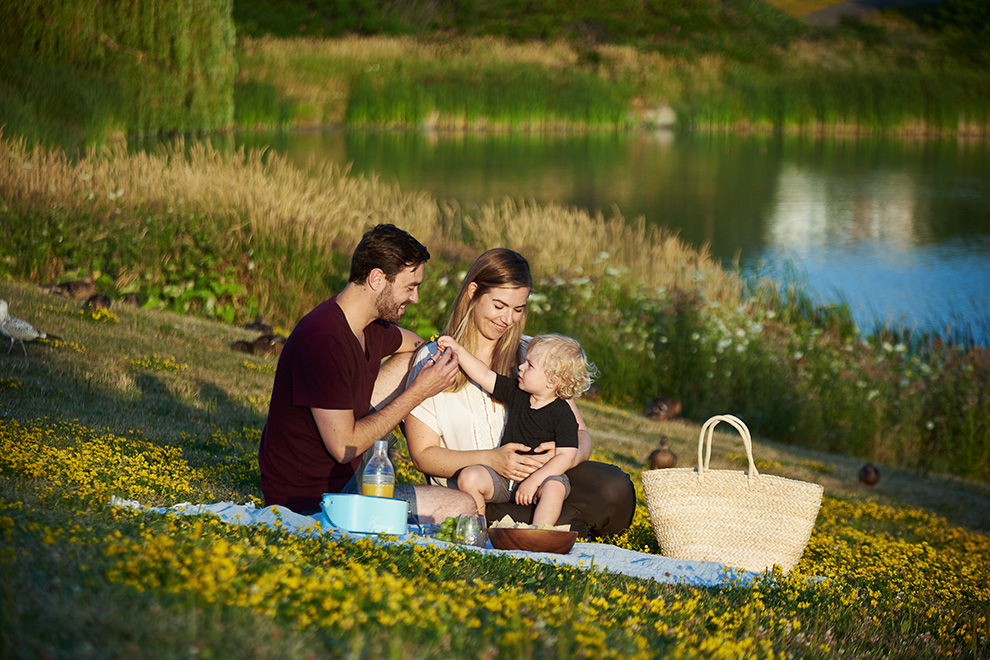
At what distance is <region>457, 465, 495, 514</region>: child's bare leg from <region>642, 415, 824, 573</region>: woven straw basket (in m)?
0.87

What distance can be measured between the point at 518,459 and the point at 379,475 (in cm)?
88

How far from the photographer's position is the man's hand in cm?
488

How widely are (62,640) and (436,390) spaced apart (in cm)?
249

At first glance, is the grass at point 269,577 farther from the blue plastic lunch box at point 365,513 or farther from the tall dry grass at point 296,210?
the tall dry grass at point 296,210

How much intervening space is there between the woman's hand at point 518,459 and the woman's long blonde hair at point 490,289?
454mm

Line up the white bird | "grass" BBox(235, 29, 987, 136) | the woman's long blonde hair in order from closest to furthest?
the woman's long blonde hair → the white bird → "grass" BBox(235, 29, 987, 136)

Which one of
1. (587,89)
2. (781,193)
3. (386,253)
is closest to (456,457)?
(386,253)

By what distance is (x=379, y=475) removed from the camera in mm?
4695

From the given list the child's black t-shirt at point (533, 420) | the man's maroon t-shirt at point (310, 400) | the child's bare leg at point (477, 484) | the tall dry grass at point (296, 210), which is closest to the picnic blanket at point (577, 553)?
the man's maroon t-shirt at point (310, 400)

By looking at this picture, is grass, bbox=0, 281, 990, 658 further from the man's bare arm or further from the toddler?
the toddler

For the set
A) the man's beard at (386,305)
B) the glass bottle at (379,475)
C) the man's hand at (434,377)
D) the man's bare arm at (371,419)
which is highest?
the man's beard at (386,305)

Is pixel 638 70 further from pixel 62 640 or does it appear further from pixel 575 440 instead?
pixel 62 640

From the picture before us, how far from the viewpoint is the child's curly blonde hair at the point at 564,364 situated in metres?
5.23

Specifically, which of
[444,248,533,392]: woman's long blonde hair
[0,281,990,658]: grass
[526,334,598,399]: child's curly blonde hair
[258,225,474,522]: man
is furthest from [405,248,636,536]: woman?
[0,281,990,658]: grass
